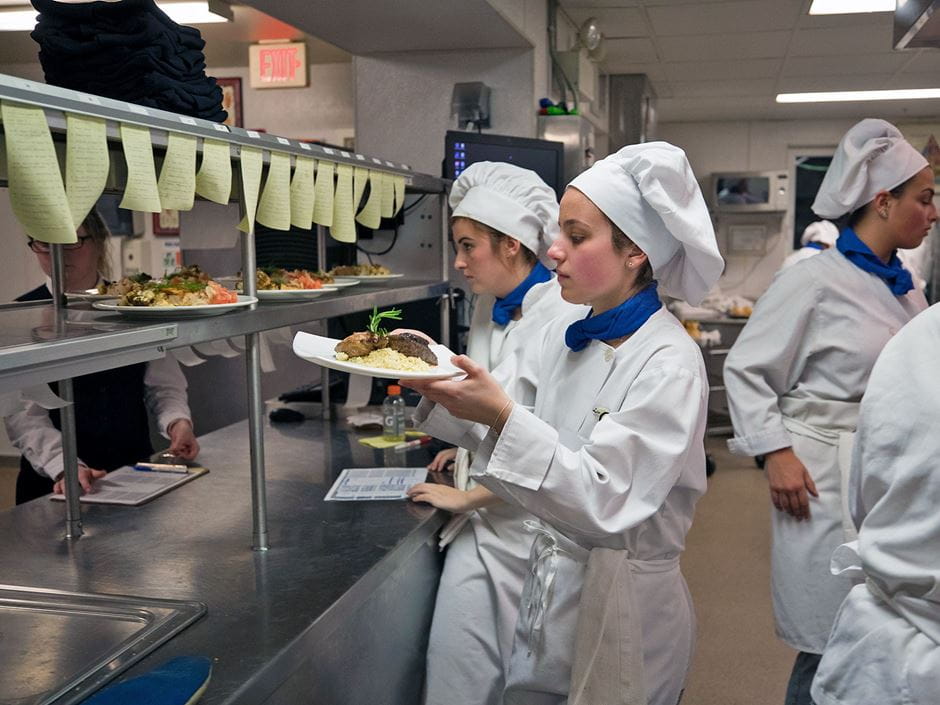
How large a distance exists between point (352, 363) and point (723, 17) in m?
3.88

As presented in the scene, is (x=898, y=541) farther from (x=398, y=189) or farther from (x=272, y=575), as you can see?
(x=398, y=189)

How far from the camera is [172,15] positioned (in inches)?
179

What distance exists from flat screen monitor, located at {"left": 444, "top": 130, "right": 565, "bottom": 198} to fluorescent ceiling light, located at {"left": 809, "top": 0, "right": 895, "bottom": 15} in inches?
70.8

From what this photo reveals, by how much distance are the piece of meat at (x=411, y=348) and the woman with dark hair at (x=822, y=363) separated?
101 cm

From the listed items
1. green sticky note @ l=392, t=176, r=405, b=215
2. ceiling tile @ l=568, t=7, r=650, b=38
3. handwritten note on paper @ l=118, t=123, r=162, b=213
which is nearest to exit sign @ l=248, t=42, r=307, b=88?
ceiling tile @ l=568, t=7, r=650, b=38

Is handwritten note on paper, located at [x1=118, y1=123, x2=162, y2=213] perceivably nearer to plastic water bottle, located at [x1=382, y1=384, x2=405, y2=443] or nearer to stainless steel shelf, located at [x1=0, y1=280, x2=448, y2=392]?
stainless steel shelf, located at [x1=0, y1=280, x2=448, y2=392]

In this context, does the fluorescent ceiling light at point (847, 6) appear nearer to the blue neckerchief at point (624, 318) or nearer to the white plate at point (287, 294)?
the blue neckerchief at point (624, 318)

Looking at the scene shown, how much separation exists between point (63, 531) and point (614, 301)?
4.22ft

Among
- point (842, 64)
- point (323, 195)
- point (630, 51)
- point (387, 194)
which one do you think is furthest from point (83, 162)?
point (842, 64)

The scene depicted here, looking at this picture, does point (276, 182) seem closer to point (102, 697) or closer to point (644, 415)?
point (644, 415)

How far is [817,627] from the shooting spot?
2.24 metres

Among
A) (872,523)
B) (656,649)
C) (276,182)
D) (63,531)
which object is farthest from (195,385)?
(872,523)

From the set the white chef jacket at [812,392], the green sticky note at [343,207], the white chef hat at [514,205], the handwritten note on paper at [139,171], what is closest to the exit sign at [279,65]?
the white chef hat at [514,205]

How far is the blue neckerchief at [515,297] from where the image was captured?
249 cm
